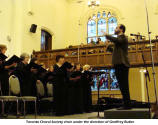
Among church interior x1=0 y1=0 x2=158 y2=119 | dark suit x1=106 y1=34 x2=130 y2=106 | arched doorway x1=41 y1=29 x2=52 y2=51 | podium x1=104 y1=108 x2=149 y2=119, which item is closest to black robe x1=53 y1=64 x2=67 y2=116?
church interior x1=0 y1=0 x2=158 y2=119

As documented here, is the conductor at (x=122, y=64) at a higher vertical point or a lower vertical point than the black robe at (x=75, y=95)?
higher

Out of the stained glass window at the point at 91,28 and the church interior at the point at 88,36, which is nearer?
the church interior at the point at 88,36

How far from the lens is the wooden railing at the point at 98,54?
36.8 ft

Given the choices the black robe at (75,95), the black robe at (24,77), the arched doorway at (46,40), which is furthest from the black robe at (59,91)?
the arched doorway at (46,40)

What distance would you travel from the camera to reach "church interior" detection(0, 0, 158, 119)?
36.4 ft

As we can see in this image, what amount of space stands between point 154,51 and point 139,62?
0.88 m

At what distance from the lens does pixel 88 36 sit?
17.2m

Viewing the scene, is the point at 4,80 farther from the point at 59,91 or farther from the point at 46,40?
the point at 46,40

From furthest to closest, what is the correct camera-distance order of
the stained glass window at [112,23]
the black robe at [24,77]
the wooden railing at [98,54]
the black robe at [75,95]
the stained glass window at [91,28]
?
the stained glass window at [91,28]
the stained glass window at [112,23]
the wooden railing at [98,54]
the black robe at [75,95]
the black robe at [24,77]

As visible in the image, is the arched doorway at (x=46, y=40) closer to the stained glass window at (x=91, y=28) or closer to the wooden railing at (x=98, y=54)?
the wooden railing at (x=98, y=54)

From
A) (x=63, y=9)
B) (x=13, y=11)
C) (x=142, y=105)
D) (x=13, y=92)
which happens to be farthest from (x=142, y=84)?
(x=63, y=9)

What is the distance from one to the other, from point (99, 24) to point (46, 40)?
4339 mm

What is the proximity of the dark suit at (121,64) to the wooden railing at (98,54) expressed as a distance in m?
6.65

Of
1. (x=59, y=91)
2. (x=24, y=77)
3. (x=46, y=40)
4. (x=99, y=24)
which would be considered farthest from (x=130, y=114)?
(x=99, y=24)
